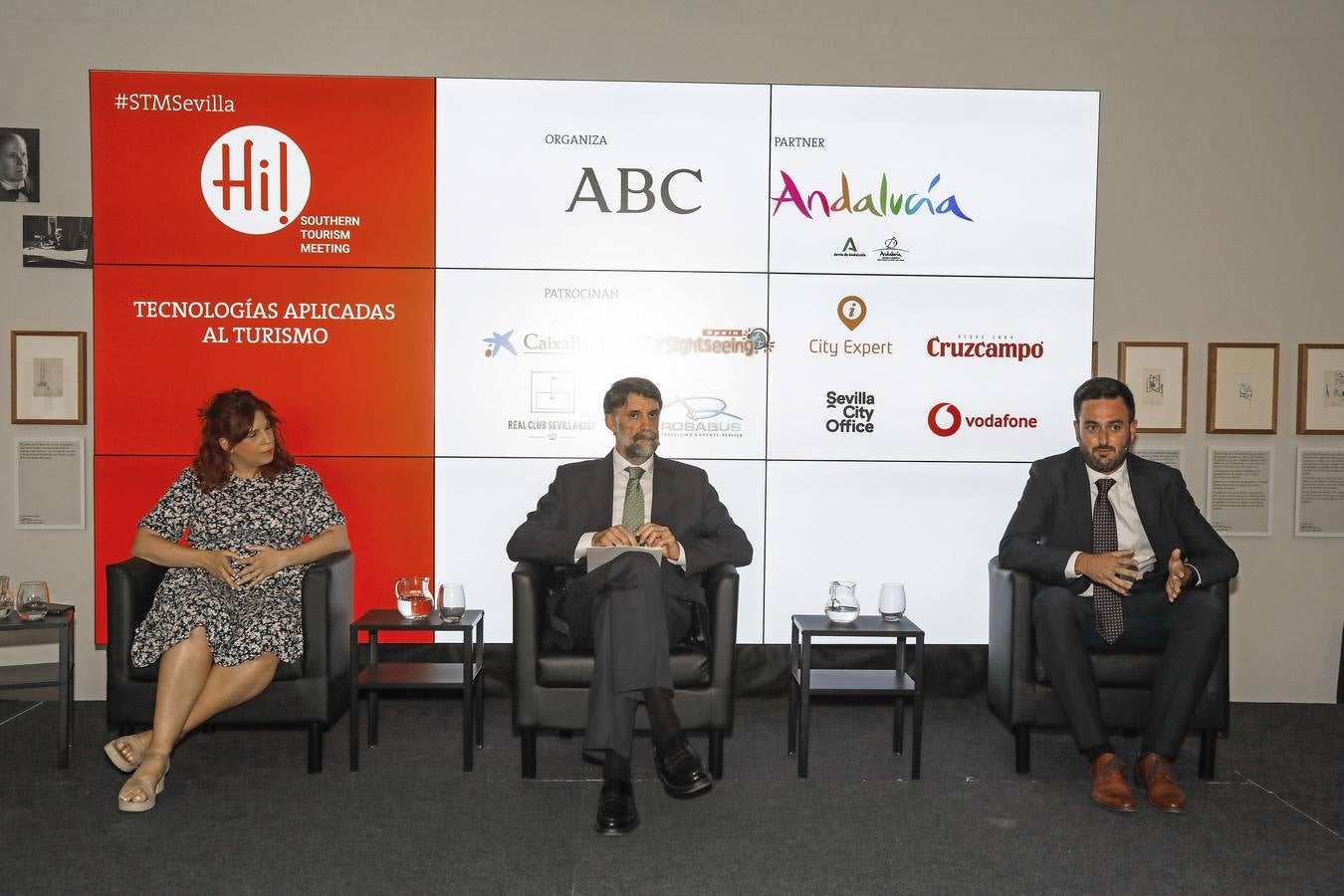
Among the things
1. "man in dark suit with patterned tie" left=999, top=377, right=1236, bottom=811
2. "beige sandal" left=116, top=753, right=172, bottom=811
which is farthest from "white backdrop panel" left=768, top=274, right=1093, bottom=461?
"beige sandal" left=116, top=753, right=172, bottom=811

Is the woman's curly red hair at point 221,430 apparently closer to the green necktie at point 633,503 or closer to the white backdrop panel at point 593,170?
the white backdrop panel at point 593,170

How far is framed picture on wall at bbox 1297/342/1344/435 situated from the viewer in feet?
14.9

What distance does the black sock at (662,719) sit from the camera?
3.00 m

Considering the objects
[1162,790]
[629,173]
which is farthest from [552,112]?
[1162,790]

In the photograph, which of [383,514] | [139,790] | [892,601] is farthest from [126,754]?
[892,601]

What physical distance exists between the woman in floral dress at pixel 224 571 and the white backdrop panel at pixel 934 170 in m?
2.31

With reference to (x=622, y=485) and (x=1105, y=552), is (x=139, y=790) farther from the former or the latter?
(x=1105, y=552)

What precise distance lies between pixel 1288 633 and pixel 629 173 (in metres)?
3.73

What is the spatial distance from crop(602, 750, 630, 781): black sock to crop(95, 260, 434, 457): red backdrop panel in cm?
193

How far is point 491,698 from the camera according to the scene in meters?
4.48

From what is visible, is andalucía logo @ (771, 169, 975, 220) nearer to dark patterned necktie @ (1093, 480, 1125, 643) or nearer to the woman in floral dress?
dark patterned necktie @ (1093, 480, 1125, 643)

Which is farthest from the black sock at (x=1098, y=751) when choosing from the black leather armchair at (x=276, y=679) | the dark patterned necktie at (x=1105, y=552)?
the black leather armchair at (x=276, y=679)

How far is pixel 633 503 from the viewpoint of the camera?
3791 millimetres

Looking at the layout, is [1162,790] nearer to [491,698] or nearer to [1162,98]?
[491,698]
